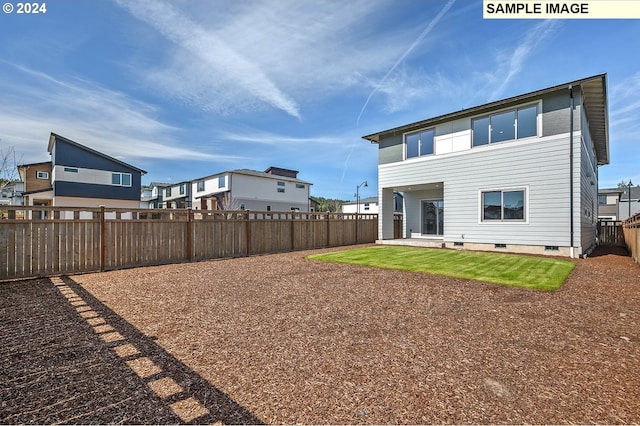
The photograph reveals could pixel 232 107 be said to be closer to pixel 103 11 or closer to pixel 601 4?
pixel 103 11

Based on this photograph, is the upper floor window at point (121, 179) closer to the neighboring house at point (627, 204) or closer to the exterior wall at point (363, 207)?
the exterior wall at point (363, 207)

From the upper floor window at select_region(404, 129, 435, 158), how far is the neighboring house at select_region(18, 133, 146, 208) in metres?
25.7

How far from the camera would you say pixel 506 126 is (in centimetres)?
1134

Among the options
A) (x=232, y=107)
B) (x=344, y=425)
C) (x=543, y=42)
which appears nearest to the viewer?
(x=344, y=425)

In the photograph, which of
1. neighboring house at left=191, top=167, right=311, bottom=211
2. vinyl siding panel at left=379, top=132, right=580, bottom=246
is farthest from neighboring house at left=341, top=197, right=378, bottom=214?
vinyl siding panel at left=379, top=132, right=580, bottom=246

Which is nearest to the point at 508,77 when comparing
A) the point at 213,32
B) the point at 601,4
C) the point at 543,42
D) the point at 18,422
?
the point at 543,42

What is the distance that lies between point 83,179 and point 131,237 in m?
23.2

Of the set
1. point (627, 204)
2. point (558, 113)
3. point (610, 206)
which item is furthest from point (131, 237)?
point (627, 204)

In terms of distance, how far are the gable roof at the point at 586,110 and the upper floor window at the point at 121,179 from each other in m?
23.9

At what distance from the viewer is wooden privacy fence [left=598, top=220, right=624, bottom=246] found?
1594cm

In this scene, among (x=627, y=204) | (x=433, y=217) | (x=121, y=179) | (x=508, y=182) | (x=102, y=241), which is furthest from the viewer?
(x=627, y=204)

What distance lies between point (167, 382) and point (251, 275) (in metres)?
4.94

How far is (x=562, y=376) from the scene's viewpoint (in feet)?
8.74

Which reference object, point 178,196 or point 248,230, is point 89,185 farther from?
point 248,230
